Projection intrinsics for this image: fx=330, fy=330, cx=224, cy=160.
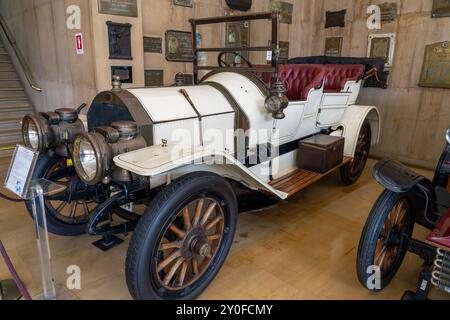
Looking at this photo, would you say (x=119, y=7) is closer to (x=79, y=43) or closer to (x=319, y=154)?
(x=79, y=43)

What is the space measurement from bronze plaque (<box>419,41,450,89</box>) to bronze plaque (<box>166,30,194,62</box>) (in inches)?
129

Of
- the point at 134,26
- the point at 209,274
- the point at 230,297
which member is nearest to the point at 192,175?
the point at 209,274

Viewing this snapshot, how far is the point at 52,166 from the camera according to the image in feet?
8.00

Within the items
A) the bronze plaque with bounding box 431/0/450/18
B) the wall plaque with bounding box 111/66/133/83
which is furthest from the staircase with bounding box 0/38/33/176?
the bronze plaque with bounding box 431/0/450/18

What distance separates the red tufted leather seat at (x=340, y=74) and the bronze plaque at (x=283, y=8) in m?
A: 1.66

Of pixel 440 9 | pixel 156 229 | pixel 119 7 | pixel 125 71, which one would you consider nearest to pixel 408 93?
pixel 440 9

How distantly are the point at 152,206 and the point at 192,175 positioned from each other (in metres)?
0.28

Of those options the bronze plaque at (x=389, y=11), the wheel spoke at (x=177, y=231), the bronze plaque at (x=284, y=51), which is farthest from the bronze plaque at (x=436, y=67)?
the wheel spoke at (x=177, y=231)

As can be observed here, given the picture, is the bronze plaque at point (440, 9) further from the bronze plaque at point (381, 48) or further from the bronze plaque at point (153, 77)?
the bronze plaque at point (153, 77)

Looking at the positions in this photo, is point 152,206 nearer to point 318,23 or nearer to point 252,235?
point 252,235

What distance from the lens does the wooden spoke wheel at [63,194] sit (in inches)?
89.1

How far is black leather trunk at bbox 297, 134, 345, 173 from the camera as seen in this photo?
10.1 ft

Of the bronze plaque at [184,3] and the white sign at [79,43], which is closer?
the white sign at [79,43]

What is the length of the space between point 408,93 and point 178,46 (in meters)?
3.42
